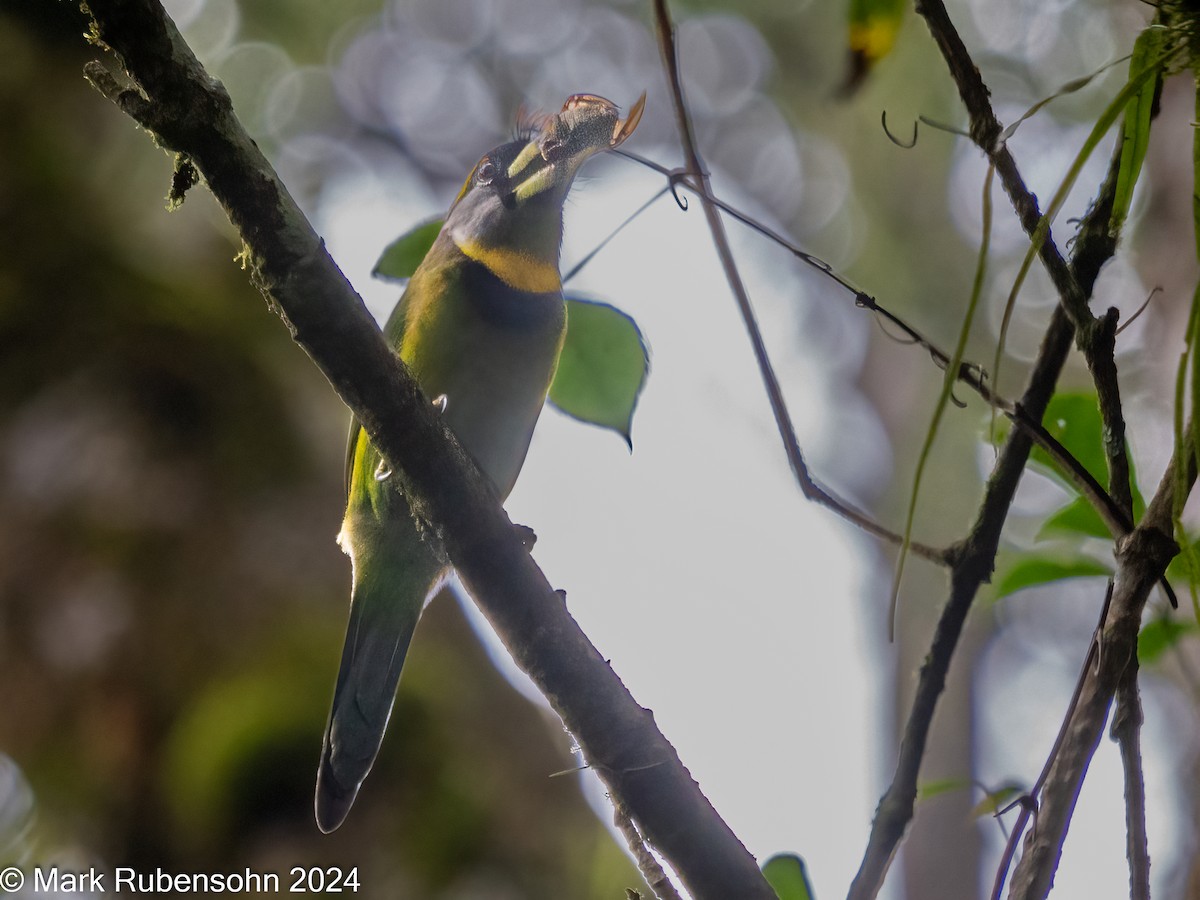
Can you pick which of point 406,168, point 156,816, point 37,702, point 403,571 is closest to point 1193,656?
point 403,571

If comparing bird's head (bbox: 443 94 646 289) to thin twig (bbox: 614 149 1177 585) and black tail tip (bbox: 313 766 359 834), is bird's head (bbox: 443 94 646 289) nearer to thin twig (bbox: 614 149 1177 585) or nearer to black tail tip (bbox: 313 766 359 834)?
thin twig (bbox: 614 149 1177 585)

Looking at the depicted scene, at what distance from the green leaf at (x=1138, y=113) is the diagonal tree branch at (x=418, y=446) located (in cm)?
76

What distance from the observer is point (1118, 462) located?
3.72ft

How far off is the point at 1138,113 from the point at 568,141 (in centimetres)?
130

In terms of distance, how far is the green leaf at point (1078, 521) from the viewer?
4.45ft

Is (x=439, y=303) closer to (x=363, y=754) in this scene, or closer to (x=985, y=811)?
(x=363, y=754)

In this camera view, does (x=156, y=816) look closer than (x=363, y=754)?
No

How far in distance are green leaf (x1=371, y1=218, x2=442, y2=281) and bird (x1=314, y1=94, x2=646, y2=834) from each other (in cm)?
71

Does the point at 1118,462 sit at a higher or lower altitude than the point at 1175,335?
lower

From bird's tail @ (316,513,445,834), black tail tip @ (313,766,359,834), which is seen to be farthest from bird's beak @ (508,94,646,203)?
black tail tip @ (313,766,359,834)

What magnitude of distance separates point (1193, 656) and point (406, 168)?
6145mm

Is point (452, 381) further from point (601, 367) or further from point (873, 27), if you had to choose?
point (873, 27)

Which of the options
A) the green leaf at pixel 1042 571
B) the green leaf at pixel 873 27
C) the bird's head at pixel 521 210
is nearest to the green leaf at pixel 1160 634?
the green leaf at pixel 1042 571

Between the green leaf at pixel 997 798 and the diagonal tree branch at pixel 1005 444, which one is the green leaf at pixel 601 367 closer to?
the diagonal tree branch at pixel 1005 444
